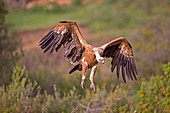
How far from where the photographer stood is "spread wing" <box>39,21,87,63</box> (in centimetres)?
774

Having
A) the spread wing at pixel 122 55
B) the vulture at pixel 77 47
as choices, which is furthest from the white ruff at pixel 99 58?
the spread wing at pixel 122 55

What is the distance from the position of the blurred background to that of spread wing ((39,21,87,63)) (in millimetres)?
805

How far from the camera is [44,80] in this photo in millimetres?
12359

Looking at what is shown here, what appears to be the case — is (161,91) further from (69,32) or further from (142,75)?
(142,75)

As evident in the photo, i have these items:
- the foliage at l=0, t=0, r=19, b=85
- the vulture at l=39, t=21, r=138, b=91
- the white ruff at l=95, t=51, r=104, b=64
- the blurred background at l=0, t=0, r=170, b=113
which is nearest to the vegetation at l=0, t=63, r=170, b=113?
the blurred background at l=0, t=0, r=170, b=113

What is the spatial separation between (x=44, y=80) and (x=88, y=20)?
40.4 ft

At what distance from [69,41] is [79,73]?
5023mm

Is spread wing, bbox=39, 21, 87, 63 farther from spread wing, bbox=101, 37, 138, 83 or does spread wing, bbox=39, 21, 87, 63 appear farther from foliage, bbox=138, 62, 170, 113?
foliage, bbox=138, 62, 170, 113

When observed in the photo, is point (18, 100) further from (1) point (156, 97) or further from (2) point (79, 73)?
(2) point (79, 73)

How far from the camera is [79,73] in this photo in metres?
12.8

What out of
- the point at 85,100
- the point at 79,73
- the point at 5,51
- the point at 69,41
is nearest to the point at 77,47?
the point at 69,41

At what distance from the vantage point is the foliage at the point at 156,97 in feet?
29.2

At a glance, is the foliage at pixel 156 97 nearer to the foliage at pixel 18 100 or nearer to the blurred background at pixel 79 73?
the blurred background at pixel 79 73

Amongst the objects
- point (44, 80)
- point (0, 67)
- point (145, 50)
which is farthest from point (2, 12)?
point (145, 50)
